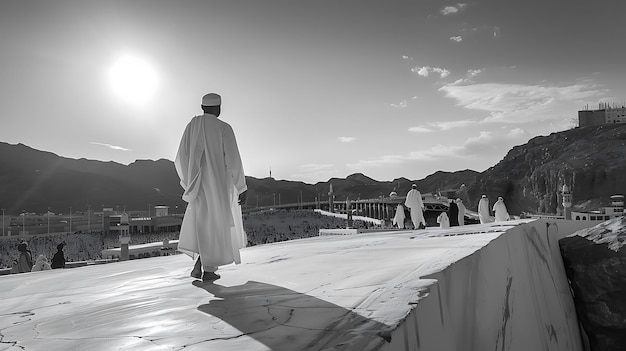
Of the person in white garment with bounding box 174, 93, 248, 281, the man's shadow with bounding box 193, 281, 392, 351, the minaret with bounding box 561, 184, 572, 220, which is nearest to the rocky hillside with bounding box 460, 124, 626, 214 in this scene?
the minaret with bounding box 561, 184, 572, 220

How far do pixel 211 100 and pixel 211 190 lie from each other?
0.87 meters

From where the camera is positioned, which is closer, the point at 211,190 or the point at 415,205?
the point at 211,190


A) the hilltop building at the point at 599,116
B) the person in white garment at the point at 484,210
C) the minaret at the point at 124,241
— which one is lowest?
the minaret at the point at 124,241

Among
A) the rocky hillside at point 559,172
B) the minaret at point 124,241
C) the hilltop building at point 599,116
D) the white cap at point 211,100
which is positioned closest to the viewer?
the white cap at point 211,100

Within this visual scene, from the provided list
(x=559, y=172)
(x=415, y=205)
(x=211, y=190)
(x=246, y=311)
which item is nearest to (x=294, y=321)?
(x=246, y=311)

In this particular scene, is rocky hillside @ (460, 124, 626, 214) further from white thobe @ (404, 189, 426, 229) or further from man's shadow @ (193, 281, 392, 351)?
man's shadow @ (193, 281, 392, 351)

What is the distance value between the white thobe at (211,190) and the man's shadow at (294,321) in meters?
0.91

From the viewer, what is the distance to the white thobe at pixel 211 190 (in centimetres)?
379

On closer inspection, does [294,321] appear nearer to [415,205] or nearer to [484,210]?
[415,205]

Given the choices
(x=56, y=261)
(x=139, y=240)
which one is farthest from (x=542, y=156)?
(x=56, y=261)

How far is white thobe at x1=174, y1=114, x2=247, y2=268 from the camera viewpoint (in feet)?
12.4

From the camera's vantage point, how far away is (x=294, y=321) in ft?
6.41

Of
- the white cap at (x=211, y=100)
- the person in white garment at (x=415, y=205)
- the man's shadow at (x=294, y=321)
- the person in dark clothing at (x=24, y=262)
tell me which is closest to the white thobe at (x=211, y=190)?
the white cap at (x=211, y=100)

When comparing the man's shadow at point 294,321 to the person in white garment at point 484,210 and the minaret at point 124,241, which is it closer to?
the minaret at point 124,241
